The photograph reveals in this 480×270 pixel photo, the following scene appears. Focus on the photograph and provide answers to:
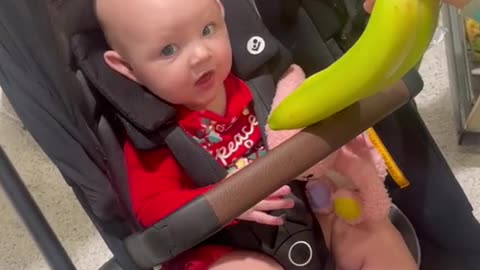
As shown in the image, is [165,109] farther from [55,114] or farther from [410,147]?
[410,147]

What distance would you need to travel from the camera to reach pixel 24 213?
3.04ft

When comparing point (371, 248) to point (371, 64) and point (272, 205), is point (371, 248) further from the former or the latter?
point (371, 64)

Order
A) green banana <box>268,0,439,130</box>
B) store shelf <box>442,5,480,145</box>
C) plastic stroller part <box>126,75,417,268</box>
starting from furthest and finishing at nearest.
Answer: store shelf <box>442,5,480,145</box>
plastic stroller part <box>126,75,417,268</box>
green banana <box>268,0,439,130</box>

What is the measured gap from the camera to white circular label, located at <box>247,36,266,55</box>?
1.05 metres

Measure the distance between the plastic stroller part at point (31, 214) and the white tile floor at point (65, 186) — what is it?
443 millimetres

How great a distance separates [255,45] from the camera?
3.47ft

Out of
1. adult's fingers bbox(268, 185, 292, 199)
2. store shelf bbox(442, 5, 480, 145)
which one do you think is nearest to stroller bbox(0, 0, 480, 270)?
adult's fingers bbox(268, 185, 292, 199)

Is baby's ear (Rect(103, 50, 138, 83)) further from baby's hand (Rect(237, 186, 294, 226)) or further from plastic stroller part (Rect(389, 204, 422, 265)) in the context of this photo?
plastic stroller part (Rect(389, 204, 422, 265))

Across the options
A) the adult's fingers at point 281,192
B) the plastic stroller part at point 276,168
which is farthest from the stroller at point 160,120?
the adult's fingers at point 281,192

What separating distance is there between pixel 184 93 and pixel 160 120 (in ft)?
0.15

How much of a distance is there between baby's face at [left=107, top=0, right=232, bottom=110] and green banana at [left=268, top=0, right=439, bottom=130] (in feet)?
0.84

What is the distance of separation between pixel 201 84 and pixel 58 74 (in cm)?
23

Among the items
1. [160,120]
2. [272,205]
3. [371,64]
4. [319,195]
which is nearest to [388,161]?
[319,195]

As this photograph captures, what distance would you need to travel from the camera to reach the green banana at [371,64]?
0.63 meters
